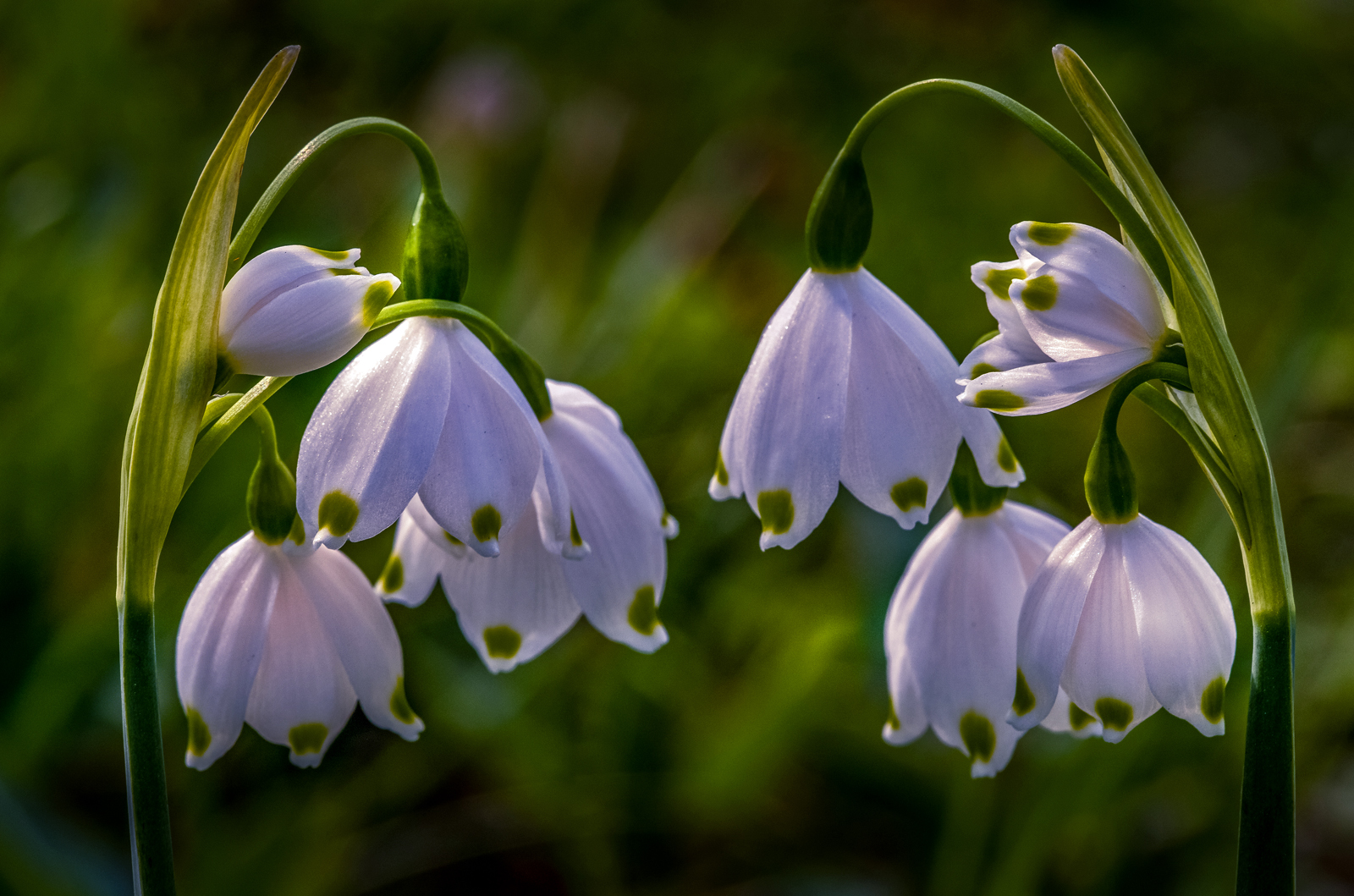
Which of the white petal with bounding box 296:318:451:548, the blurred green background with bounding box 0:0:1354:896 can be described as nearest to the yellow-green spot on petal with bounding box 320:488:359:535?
the white petal with bounding box 296:318:451:548

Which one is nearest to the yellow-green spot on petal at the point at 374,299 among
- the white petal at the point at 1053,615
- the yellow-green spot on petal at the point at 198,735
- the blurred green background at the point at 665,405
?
the yellow-green spot on petal at the point at 198,735

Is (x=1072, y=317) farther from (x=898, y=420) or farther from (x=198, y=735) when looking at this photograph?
(x=198, y=735)

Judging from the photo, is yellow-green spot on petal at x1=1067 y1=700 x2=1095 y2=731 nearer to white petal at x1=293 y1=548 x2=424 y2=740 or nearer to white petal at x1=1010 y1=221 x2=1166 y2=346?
white petal at x1=1010 y1=221 x2=1166 y2=346

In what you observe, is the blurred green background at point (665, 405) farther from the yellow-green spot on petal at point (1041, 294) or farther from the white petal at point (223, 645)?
the yellow-green spot on petal at point (1041, 294)

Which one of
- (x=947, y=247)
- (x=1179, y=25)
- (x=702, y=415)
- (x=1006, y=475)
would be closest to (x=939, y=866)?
(x=1006, y=475)

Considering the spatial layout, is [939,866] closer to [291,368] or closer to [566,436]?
[566,436]

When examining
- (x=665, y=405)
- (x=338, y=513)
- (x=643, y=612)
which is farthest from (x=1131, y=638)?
(x=665, y=405)
